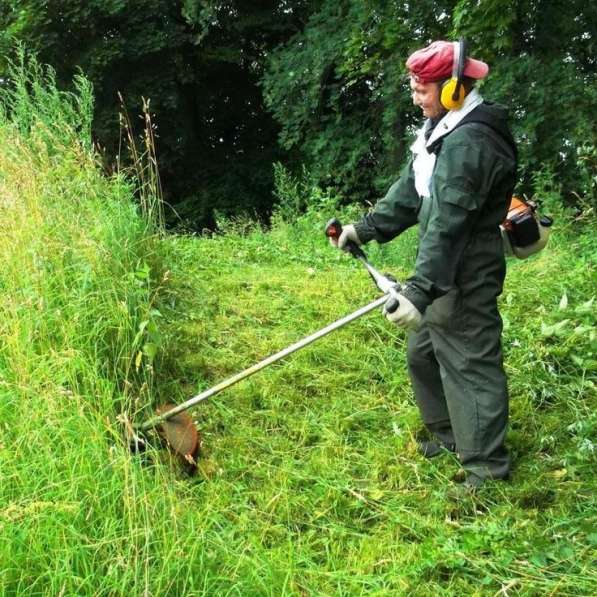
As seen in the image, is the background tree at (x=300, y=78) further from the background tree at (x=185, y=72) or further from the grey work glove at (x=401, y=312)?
the grey work glove at (x=401, y=312)

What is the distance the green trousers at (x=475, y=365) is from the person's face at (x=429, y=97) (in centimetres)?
65

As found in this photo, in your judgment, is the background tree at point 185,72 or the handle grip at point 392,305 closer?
the handle grip at point 392,305

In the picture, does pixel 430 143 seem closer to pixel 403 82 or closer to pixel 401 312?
pixel 401 312

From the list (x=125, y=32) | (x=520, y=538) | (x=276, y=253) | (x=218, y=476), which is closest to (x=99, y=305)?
(x=218, y=476)

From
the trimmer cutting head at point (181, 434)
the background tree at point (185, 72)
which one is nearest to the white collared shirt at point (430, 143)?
the trimmer cutting head at point (181, 434)

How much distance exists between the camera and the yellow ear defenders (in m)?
2.41

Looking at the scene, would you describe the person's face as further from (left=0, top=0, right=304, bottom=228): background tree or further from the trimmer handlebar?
(left=0, top=0, right=304, bottom=228): background tree

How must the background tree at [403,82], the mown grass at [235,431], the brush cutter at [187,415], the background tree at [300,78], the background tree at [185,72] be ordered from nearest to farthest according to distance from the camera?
the mown grass at [235,431]
the brush cutter at [187,415]
the background tree at [403,82]
the background tree at [300,78]
the background tree at [185,72]

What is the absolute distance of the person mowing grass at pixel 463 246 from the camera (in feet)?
7.95

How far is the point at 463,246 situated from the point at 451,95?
57 centimetres

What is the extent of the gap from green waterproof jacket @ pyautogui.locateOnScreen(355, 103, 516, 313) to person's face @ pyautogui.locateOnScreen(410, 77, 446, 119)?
0.16m

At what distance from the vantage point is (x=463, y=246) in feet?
8.25

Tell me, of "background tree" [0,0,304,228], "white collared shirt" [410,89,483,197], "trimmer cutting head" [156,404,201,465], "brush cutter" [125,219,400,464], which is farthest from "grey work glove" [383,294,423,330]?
"background tree" [0,0,304,228]

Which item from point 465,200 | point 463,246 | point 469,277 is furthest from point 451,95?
point 469,277
